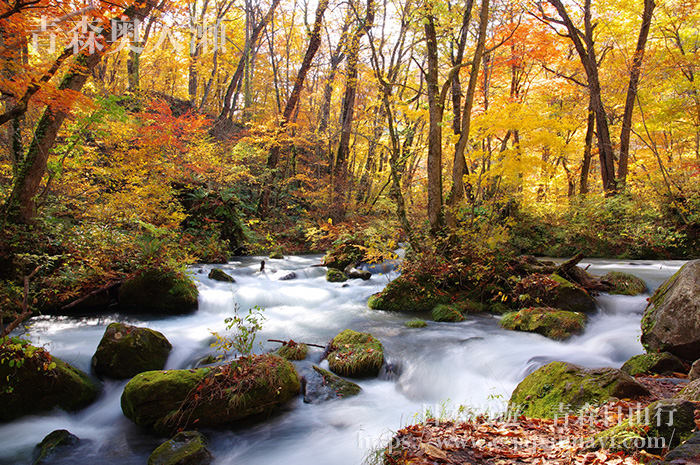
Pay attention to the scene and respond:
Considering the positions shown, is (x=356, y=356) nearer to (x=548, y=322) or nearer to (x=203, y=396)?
(x=203, y=396)

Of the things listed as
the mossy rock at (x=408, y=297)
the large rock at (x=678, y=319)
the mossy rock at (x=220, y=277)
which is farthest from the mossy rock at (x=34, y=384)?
the large rock at (x=678, y=319)

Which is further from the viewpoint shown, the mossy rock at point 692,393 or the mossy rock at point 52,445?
the mossy rock at point 52,445

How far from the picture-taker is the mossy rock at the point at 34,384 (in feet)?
13.6

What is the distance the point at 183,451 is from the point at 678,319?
5.52m

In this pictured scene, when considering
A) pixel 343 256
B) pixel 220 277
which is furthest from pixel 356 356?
pixel 343 256

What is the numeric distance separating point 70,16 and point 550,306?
9361 millimetres

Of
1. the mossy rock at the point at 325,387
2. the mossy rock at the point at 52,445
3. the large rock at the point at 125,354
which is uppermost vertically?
the large rock at the point at 125,354

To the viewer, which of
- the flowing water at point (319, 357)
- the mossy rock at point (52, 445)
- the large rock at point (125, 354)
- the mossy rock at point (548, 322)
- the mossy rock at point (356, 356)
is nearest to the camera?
the mossy rock at point (52, 445)

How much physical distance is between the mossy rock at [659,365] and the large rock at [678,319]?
0.62 feet

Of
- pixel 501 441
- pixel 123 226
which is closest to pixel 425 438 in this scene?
pixel 501 441

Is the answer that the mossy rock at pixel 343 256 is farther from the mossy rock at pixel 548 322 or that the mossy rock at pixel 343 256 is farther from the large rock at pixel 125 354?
the large rock at pixel 125 354

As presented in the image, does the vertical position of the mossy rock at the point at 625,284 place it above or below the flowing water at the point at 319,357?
above

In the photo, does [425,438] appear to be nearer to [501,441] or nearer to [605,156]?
[501,441]

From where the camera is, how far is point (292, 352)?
18.2 ft
